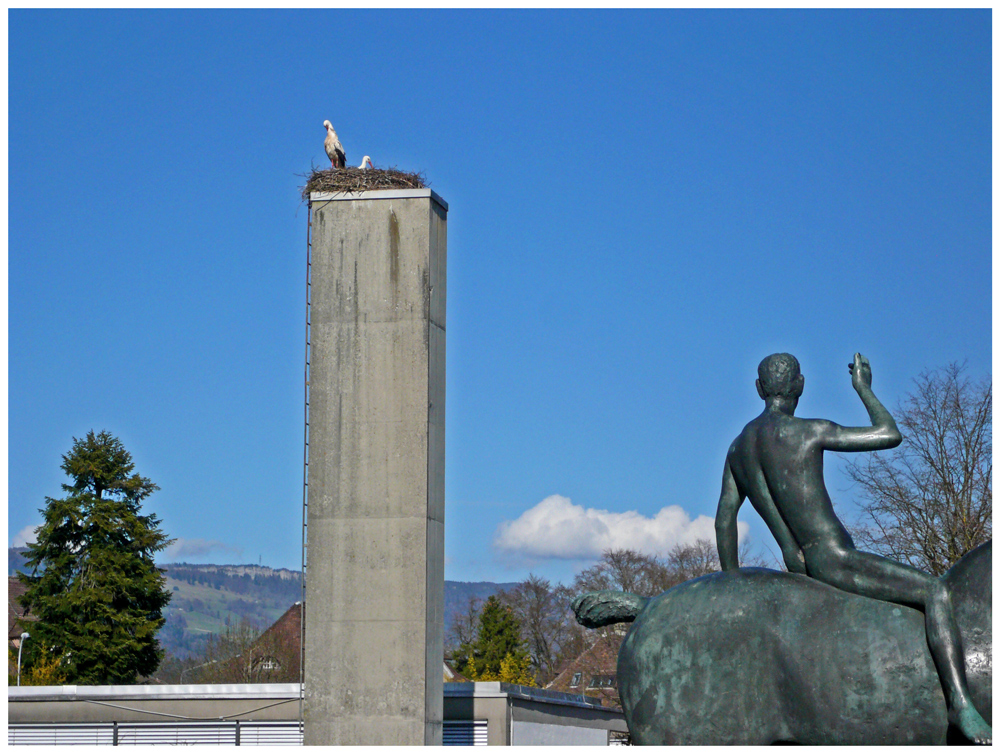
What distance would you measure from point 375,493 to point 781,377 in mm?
16217

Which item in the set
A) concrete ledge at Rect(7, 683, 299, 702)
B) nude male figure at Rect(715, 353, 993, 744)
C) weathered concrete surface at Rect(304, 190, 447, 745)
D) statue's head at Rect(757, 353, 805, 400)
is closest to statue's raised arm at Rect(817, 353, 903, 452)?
nude male figure at Rect(715, 353, 993, 744)

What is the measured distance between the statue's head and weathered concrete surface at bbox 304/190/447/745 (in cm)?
1585

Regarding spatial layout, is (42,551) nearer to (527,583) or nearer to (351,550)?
(351,550)

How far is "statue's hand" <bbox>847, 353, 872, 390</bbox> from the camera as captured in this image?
7.18 metres

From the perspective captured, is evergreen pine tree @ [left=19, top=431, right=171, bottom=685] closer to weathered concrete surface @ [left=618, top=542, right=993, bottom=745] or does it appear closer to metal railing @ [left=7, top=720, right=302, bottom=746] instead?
metal railing @ [left=7, top=720, right=302, bottom=746]

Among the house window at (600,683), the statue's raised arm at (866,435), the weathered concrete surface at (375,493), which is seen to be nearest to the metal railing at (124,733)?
the weathered concrete surface at (375,493)

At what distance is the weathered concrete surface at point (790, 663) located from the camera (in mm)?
6613

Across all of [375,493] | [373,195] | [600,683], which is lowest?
[600,683]

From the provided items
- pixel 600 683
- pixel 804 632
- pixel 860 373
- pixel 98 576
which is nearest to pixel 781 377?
pixel 860 373

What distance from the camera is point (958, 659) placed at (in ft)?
21.3

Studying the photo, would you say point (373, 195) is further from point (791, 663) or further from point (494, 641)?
→ point (494, 641)

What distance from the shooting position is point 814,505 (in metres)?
6.95

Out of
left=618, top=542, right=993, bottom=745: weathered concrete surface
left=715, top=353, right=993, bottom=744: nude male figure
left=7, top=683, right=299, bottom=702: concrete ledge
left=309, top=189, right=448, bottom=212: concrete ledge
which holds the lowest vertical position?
left=7, top=683, right=299, bottom=702: concrete ledge

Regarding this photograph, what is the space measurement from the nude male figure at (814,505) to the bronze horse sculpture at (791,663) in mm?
86
